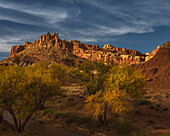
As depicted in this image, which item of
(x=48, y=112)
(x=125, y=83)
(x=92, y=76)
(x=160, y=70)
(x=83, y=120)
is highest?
(x=160, y=70)

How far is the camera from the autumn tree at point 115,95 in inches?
701

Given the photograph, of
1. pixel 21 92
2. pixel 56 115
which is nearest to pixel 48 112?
pixel 56 115

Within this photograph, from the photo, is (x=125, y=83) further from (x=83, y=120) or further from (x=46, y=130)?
(x=46, y=130)

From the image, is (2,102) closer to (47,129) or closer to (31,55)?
(47,129)

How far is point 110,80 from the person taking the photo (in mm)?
21281

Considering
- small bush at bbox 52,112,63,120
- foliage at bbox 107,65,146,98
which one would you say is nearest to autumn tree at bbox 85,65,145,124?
foliage at bbox 107,65,146,98

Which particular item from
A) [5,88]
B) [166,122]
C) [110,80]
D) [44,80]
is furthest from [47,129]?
[166,122]

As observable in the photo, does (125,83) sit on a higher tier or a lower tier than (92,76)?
lower

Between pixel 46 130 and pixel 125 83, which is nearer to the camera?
pixel 125 83

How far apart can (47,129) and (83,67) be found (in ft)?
40.2

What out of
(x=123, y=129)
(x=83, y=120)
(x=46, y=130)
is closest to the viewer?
(x=123, y=129)

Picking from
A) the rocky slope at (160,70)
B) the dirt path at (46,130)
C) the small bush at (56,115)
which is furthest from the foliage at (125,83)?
the rocky slope at (160,70)

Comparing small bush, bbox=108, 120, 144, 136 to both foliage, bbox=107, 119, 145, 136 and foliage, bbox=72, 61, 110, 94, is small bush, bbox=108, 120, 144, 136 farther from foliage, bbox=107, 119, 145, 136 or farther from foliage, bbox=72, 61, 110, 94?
foliage, bbox=72, 61, 110, 94

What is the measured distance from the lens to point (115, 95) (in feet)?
58.6
